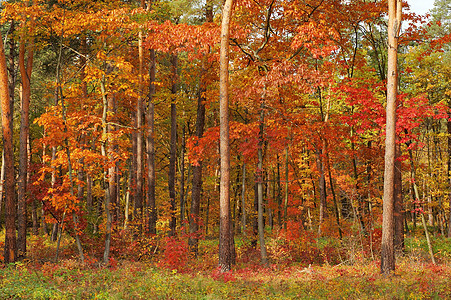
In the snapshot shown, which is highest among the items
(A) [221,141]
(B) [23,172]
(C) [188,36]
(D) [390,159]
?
(C) [188,36]

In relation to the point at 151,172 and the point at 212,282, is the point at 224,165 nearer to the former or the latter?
the point at 212,282

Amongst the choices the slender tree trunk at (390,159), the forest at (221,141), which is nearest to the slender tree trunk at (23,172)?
the forest at (221,141)

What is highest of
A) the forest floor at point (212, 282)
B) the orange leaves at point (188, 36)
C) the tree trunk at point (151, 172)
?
the orange leaves at point (188, 36)

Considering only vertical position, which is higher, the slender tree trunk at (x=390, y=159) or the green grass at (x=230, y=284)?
the slender tree trunk at (x=390, y=159)

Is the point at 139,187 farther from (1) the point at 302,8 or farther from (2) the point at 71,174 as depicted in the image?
(1) the point at 302,8

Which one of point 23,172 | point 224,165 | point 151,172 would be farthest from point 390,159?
point 23,172

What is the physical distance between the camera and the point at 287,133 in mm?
13805

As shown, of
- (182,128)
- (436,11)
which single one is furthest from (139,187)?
(436,11)

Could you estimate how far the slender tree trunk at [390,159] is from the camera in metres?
10.4

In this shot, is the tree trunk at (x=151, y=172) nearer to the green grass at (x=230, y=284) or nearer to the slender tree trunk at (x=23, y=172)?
the green grass at (x=230, y=284)

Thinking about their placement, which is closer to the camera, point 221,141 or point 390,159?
point 390,159

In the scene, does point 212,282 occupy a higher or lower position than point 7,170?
lower

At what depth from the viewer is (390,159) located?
416 inches

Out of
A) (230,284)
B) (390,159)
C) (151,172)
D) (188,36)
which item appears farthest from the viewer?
(151,172)
